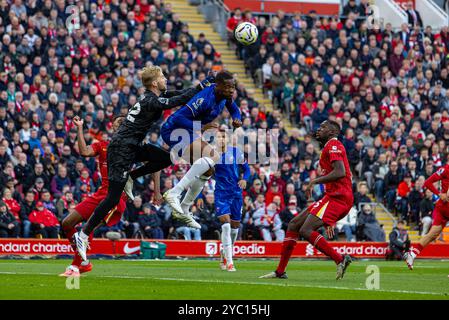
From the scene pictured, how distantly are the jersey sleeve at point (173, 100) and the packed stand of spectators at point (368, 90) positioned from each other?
52.3ft

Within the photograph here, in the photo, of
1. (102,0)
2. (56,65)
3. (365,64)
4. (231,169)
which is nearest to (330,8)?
(365,64)

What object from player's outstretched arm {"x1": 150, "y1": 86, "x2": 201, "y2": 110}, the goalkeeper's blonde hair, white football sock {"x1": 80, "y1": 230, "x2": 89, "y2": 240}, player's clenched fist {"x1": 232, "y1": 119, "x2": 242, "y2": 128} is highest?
the goalkeeper's blonde hair

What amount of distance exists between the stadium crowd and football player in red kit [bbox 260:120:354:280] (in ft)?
33.8

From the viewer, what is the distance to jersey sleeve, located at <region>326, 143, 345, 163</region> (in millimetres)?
15977

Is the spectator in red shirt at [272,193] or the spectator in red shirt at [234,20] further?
the spectator in red shirt at [234,20]

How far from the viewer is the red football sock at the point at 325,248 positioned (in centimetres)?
1579

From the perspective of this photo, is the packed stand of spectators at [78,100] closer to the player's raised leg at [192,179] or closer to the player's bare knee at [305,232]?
the player's raised leg at [192,179]

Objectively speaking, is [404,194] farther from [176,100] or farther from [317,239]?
[176,100]

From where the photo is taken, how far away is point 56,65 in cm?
2898

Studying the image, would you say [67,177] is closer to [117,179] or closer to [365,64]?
[117,179]

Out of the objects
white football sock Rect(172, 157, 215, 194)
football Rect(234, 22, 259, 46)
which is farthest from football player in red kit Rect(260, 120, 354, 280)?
football Rect(234, 22, 259, 46)

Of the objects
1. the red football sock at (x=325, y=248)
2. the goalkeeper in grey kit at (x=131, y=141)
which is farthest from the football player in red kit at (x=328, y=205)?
the goalkeeper in grey kit at (x=131, y=141)

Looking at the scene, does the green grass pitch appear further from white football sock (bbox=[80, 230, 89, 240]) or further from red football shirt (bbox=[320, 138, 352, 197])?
red football shirt (bbox=[320, 138, 352, 197])

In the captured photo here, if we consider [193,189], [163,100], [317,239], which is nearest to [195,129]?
[193,189]
